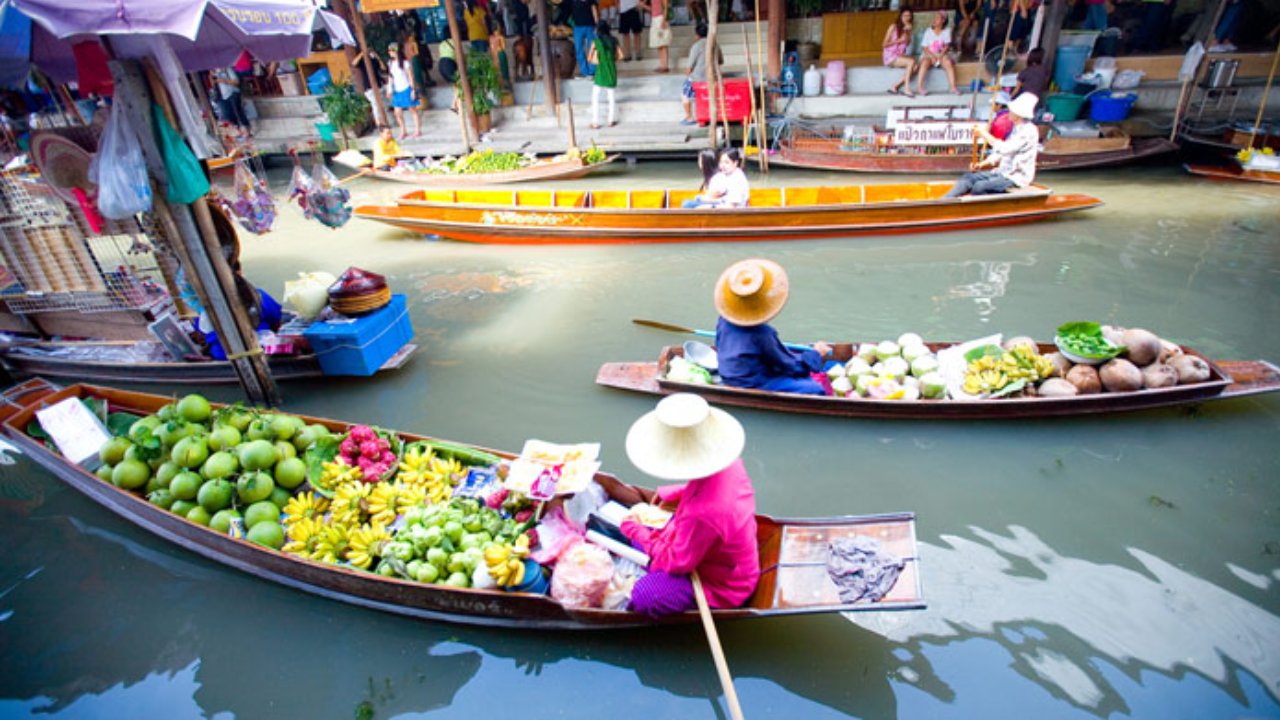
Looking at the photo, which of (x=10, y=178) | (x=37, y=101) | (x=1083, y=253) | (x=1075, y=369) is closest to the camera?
(x=1075, y=369)

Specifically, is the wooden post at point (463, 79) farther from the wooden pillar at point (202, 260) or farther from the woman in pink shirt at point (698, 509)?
the woman in pink shirt at point (698, 509)

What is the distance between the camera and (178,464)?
164 inches

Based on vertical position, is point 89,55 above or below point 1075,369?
above

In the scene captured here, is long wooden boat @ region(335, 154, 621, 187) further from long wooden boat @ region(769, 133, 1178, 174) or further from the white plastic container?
the white plastic container

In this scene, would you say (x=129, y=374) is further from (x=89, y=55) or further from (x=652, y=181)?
(x=652, y=181)

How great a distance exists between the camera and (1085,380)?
15.9 feet

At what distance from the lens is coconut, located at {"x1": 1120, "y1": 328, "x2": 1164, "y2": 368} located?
4852 mm

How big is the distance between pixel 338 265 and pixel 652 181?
21.4 ft

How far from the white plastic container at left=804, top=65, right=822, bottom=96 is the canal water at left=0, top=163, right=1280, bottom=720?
8823mm

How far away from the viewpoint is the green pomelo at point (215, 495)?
397 centimetres

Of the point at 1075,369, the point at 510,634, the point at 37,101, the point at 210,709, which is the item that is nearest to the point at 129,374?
the point at 37,101

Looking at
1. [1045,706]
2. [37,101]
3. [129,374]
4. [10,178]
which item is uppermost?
[37,101]

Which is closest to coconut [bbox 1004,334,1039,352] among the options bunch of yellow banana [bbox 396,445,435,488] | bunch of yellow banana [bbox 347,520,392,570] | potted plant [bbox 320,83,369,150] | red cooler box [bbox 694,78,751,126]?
bunch of yellow banana [bbox 396,445,435,488]

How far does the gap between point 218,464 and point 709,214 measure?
683 centimetres
